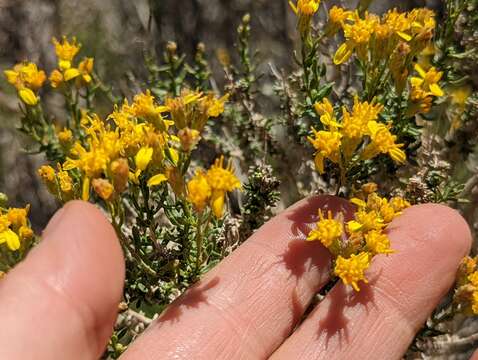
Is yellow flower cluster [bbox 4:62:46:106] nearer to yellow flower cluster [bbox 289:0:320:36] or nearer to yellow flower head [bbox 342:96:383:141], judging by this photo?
yellow flower cluster [bbox 289:0:320:36]

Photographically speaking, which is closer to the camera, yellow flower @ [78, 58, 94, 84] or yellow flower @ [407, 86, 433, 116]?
yellow flower @ [407, 86, 433, 116]

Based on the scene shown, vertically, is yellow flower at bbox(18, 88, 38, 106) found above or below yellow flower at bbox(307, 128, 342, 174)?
above

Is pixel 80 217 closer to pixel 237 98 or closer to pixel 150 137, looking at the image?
pixel 150 137

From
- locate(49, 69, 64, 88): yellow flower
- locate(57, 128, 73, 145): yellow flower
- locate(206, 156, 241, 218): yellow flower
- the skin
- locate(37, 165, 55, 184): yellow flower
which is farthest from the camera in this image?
locate(49, 69, 64, 88): yellow flower

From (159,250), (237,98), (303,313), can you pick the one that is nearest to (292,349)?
(303,313)

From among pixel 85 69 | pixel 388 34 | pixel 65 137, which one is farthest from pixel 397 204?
pixel 85 69

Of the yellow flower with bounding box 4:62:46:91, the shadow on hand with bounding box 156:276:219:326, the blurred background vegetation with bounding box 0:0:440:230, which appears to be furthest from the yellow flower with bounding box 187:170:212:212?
the blurred background vegetation with bounding box 0:0:440:230

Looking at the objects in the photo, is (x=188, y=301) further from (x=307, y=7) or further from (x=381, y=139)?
(x=307, y=7)

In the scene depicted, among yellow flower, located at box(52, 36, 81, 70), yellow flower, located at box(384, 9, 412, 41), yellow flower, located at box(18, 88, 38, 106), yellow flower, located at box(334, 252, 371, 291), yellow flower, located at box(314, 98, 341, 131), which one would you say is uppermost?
yellow flower, located at box(384, 9, 412, 41)
